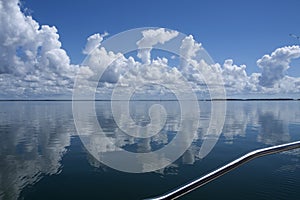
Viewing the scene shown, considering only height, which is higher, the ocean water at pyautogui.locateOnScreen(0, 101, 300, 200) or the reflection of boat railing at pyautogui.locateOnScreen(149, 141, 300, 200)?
the reflection of boat railing at pyautogui.locateOnScreen(149, 141, 300, 200)

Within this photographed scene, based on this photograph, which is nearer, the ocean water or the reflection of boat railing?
the reflection of boat railing

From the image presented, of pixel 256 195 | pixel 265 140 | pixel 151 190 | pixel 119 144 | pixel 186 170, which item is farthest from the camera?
pixel 265 140

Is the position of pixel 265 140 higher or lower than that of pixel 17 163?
higher

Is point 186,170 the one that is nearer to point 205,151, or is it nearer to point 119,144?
point 205,151

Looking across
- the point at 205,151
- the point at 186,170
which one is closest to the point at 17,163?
the point at 186,170

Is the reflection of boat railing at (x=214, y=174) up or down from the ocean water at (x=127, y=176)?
up

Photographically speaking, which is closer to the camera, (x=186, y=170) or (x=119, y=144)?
(x=186, y=170)

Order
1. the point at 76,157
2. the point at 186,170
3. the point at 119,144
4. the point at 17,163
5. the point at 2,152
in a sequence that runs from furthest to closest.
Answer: the point at 119,144, the point at 2,152, the point at 76,157, the point at 17,163, the point at 186,170

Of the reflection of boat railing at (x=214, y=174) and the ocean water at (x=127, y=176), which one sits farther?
the ocean water at (x=127, y=176)

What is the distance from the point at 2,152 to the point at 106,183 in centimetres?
1662

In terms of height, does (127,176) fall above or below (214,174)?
below

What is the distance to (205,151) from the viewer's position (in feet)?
93.8

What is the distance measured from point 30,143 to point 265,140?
3203 cm

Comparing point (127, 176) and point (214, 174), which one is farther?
point (127, 176)
